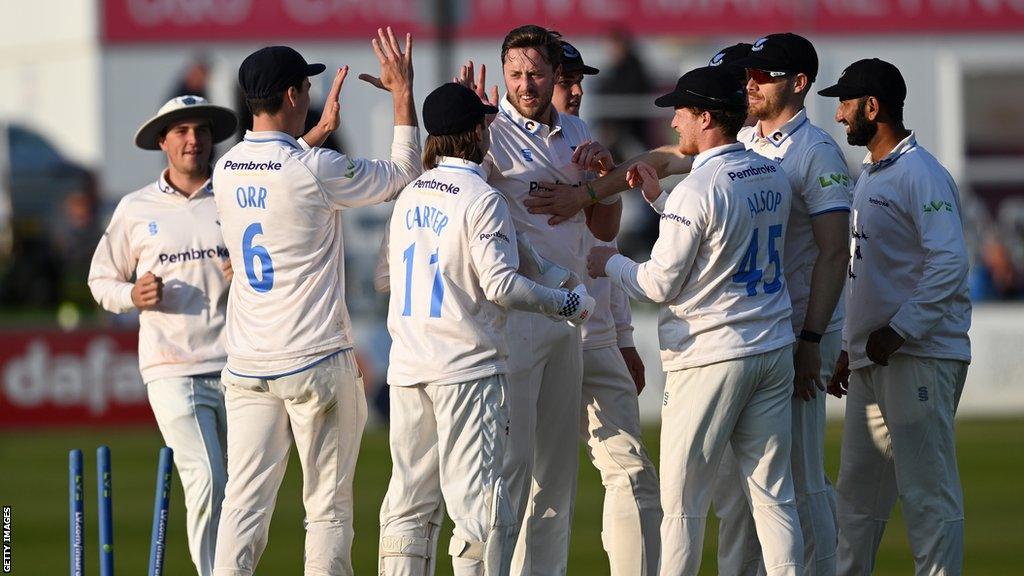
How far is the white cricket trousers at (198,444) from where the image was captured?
7656 mm

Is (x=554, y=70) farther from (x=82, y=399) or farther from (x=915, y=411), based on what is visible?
(x=82, y=399)

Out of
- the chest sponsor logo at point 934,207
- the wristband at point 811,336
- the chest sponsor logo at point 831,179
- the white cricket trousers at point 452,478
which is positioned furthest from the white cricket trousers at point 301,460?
the chest sponsor logo at point 934,207

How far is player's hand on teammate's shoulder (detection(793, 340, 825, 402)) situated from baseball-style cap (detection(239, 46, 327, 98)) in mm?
2471

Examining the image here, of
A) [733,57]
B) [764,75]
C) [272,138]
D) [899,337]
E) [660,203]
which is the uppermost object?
[733,57]

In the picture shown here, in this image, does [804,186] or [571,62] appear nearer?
[804,186]

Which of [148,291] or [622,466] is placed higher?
[148,291]

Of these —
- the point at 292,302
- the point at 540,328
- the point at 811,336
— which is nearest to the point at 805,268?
the point at 811,336

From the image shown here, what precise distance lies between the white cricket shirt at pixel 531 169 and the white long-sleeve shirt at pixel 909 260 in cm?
137

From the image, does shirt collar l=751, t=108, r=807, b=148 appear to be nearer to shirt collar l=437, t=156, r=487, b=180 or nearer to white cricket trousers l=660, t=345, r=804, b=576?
white cricket trousers l=660, t=345, r=804, b=576

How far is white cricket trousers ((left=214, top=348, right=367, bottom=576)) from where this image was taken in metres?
6.89

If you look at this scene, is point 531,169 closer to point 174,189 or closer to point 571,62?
point 571,62

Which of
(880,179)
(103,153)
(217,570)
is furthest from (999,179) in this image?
(217,570)

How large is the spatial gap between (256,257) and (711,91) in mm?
2118

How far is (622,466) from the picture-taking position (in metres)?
7.55
